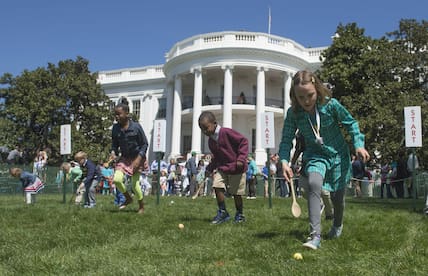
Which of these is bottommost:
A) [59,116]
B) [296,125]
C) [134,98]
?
[296,125]

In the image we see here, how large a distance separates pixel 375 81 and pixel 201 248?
23456mm

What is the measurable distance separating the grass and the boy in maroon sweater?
16.4 inches

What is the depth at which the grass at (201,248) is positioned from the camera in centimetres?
362

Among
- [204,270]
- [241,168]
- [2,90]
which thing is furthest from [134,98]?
[204,270]

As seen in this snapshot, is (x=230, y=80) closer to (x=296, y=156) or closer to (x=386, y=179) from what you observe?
(x=386, y=179)

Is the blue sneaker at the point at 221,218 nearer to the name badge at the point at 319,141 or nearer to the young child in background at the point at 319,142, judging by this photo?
the young child in background at the point at 319,142

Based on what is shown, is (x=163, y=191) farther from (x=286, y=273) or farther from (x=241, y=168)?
(x=286, y=273)

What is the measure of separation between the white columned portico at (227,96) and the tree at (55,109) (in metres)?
9.15

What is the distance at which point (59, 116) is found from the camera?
34.3 m

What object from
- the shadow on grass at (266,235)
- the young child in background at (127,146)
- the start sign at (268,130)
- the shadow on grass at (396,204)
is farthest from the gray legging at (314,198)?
the start sign at (268,130)

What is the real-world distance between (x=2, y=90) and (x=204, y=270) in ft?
112

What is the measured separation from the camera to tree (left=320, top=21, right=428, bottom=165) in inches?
898

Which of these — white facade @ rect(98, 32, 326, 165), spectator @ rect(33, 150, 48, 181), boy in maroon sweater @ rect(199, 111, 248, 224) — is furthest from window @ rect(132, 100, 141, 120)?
boy in maroon sweater @ rect(199, 111, 248, 224)

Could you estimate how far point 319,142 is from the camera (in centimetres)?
452
